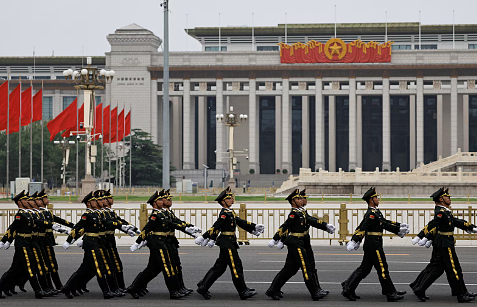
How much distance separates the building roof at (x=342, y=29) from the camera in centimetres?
8819

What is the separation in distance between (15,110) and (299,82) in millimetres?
47918

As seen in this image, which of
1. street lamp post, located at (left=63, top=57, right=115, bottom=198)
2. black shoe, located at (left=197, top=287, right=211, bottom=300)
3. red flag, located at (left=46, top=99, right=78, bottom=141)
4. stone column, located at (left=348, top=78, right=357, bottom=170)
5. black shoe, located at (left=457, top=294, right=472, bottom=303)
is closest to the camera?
black shoe, located at (left=457, top=294, right=472, bottom=303)

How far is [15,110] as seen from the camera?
42.5 meters

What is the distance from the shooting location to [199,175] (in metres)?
83.7

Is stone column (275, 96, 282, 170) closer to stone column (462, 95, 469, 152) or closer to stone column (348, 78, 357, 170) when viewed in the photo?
stone column (348, 78, 357, 170)

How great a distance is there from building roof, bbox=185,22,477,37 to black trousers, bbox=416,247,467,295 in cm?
7842

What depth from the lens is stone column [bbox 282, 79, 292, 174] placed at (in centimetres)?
8462

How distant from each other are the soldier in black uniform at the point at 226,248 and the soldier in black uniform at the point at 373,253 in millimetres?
1558

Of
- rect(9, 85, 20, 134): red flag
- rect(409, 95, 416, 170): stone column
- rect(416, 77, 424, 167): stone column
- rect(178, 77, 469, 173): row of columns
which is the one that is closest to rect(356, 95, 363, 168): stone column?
rect(178, 77, 469, 173): row of columns

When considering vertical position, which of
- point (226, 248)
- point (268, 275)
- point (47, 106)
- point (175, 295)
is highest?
point (47, 106)

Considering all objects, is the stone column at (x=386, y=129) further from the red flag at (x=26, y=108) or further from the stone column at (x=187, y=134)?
the red flag at (x=26, y=108)

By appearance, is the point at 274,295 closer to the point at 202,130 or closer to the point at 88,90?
the point at 88,90

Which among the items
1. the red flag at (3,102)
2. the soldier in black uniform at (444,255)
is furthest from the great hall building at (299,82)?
the soldier in black uniform at (444,255)

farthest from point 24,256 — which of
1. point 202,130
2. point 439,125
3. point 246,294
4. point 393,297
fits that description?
point 439,125
